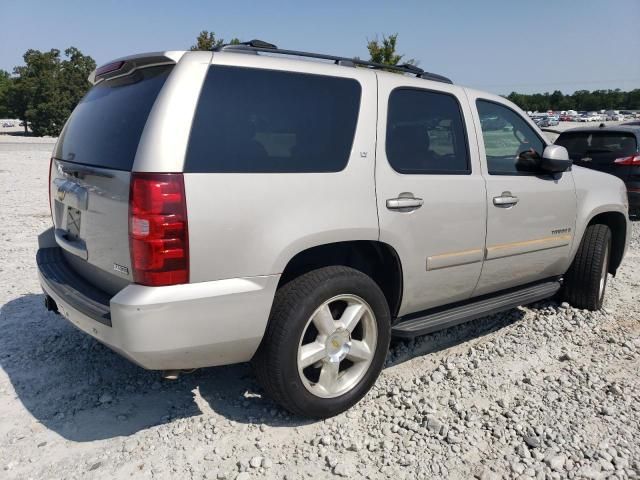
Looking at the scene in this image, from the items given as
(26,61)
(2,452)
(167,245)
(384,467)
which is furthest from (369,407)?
(26,61)

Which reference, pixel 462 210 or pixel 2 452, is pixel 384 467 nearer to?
pixel 462 210

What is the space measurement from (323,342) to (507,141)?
7.22 feet

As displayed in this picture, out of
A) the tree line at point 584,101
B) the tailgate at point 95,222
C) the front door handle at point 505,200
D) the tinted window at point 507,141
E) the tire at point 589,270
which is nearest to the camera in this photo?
the tailgate at point 95,222

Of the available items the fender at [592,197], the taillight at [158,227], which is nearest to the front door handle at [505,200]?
the fender at [592,197]

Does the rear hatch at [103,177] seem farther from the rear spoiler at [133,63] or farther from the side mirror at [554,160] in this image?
the side mirror at [554,160]

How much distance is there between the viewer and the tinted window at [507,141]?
375cm

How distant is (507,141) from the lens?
3969 mm

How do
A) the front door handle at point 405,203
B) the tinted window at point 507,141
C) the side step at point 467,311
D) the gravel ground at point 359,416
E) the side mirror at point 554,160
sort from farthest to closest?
1. the side mirror at point 554,160
2. the tinted window at point 507,141
3. the side step at point 467,311
4. the front door handle at point 405,203
5. the gravel ground at point 359,416

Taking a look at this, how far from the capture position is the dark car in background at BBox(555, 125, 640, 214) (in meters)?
8.60

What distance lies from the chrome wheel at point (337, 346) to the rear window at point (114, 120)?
1269 millimetres

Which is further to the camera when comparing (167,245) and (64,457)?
(64,457)

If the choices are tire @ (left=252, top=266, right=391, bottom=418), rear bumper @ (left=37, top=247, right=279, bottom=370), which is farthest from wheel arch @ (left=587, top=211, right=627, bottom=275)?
rear bumper @ (left=37, top=247, right=279, bottom=370)

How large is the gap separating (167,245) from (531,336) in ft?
10.2

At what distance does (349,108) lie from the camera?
117 inches
